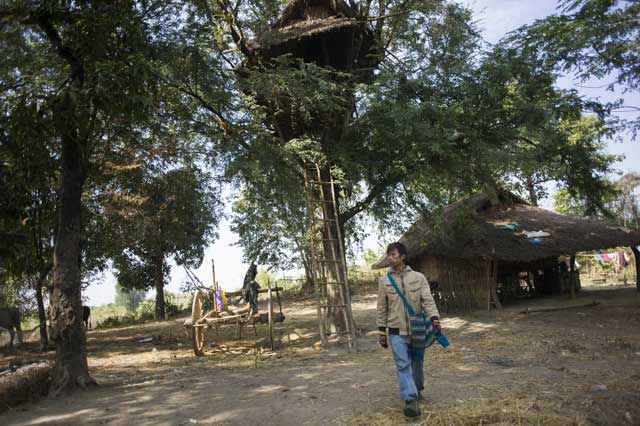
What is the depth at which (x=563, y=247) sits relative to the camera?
14250 mm

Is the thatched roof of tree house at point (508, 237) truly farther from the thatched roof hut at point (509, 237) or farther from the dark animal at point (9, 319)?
the dark animal at point (9, 319)

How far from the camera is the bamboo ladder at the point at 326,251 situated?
32.5 feet

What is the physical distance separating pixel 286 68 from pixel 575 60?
6.39 m

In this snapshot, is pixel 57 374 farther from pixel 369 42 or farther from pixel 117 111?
pixel 369 42

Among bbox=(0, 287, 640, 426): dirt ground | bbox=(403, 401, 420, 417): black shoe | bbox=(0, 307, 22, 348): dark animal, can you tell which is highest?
bbox=(0, 307, 22, 348): dark animal

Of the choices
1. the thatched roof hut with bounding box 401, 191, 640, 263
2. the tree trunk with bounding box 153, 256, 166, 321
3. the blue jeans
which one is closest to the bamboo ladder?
the thatched roof hut with bounding box 401, 191, 640, 263

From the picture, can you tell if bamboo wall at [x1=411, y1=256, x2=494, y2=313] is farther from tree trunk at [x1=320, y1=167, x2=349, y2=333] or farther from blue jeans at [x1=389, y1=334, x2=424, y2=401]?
blue jeans at [x1=389, y1=334, x2=424, y2=401]

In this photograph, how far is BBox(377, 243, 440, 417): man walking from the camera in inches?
174

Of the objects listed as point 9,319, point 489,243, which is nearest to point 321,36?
point 489,243

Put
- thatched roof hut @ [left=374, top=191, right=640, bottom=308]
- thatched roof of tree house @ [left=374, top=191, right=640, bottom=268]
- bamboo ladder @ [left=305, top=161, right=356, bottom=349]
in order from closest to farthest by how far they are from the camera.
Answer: bamboo ladder @ [left=305, top=161, right=356, bottom=349], thatched roof of tree house @ [left=374, top=191, right=640, bottom=268], thatched roof hut @ [left=374, top=191, right=640, bottom=308]

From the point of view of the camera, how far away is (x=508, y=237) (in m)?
14.5

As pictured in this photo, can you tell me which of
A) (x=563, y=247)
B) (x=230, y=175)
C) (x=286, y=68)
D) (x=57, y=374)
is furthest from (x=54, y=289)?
(x=563, y=247)

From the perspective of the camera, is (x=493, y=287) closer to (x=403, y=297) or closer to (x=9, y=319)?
(x=403, y=297)

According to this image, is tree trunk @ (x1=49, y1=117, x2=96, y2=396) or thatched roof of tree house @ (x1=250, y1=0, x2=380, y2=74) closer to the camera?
tree trunk @ (x1=49, y1=117, x2=96, y2=396)
